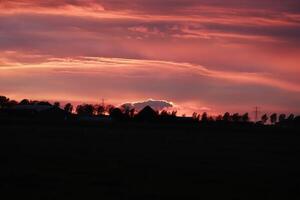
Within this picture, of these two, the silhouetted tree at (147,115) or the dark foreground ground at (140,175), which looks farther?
the silhouetted tree at (147,115)

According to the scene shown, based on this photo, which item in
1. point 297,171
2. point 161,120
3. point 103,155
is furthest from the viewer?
point 161,120

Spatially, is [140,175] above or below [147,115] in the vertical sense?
below

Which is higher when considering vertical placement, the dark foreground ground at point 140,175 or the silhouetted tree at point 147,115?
the silhouetted tree at point 147,115

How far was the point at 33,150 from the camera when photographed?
26.4m

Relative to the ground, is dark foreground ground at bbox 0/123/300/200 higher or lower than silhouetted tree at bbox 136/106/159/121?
lower

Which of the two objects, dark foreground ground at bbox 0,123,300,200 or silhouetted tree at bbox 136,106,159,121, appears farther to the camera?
silhouetted tree at bbox 136,106,159,121

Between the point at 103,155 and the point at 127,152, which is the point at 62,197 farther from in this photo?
the point at 127,152

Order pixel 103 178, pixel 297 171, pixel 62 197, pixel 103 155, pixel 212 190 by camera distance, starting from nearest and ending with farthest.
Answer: pixel 62 197 → pixel 212 190 → pixel 103 178 → pixel 297 171 → pixel 103 155

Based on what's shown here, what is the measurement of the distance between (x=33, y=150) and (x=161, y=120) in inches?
2787

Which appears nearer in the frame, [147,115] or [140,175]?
[140,175]

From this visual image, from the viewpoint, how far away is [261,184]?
57.3ft

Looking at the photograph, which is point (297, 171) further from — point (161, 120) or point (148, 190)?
point (161, 120)

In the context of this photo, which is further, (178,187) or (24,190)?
(178,187)

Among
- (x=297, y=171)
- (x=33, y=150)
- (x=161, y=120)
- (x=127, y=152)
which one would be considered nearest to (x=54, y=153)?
(x=33, y=150)
